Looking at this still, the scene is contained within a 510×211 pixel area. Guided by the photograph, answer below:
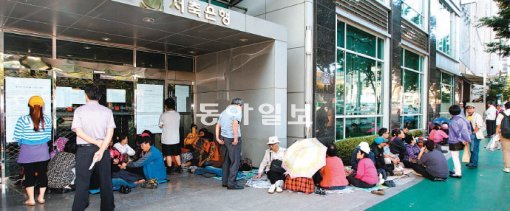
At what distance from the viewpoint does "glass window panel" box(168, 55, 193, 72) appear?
862cm

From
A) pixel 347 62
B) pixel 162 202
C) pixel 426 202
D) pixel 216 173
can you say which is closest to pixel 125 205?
pixel 162 202

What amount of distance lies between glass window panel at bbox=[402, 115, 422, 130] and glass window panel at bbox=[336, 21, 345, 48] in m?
5.82

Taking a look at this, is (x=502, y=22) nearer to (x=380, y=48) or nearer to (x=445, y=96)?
(x=445, y=96)

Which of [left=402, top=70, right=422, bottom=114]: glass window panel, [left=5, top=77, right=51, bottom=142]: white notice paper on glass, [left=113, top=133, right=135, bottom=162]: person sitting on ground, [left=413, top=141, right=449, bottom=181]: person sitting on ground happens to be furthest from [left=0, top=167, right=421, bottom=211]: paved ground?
[left=402, top=70, right=422, bottom=114]: glass window panel

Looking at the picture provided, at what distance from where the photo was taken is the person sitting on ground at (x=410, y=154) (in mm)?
7527

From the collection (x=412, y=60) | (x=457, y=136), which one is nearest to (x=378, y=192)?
(x=457, y=136)

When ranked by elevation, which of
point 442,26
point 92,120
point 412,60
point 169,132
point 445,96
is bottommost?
point 169,132

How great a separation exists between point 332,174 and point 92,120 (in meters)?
4.04

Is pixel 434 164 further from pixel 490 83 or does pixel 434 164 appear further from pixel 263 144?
pixel 490 83

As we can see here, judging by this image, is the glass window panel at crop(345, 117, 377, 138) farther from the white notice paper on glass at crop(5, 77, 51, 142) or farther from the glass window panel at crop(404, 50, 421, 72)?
the white notice paper on glass at crop(5, 77, 51, 142)

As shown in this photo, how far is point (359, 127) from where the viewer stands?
10.3m

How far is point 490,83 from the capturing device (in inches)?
1102

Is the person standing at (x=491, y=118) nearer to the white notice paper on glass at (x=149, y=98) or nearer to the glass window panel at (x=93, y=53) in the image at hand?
the white notice paper on glass at (x=149, y=98)

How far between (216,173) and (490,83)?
99.4ft
